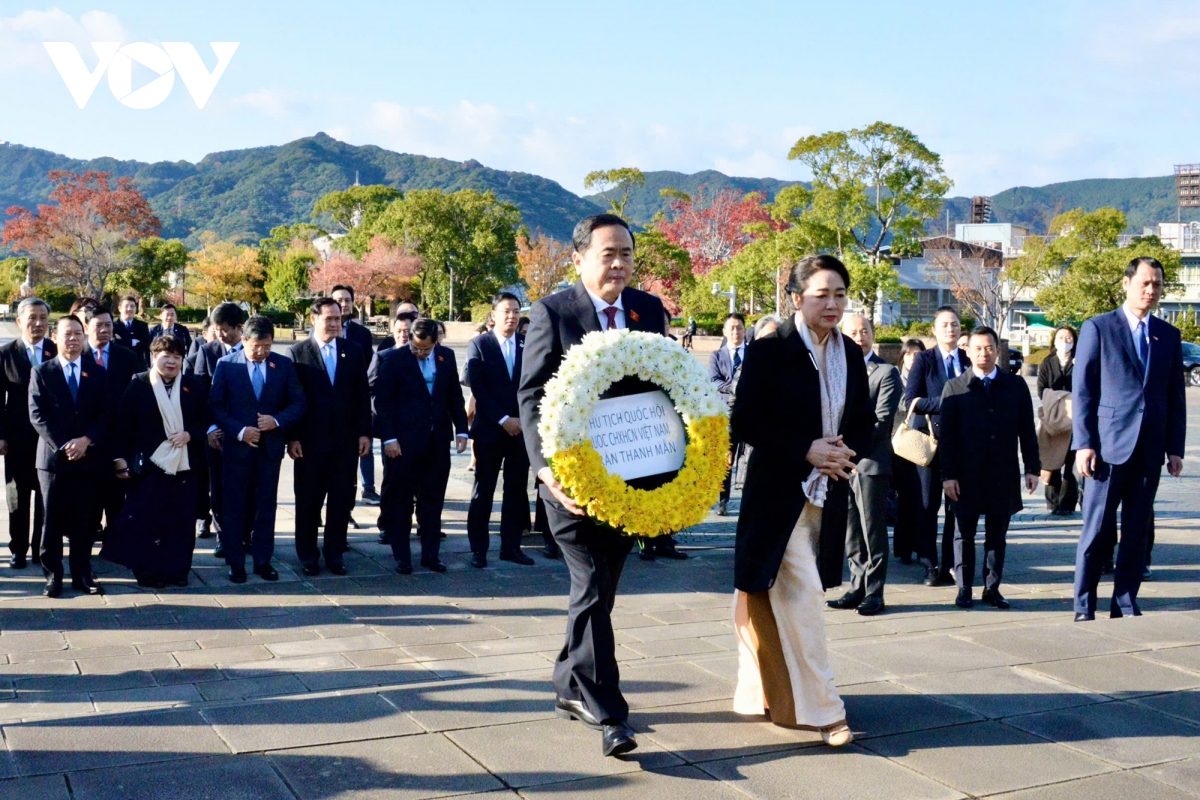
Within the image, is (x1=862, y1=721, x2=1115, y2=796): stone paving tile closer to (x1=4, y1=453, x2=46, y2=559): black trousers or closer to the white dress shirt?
the white dress shirt

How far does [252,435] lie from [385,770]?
13.0 ft

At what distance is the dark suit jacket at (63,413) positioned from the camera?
7055mm

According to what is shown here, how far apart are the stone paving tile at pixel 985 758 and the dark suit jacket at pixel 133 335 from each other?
957 cm

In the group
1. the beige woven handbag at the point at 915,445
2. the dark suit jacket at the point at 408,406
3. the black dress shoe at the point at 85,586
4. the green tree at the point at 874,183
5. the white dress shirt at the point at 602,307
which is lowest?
the black dress shoe at the point at 85,586

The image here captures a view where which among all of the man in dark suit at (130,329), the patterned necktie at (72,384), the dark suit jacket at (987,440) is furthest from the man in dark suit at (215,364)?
the dark suit jacket at (987,440)

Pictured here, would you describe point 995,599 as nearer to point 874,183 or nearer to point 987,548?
point 987,548

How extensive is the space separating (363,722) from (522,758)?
73 centimetres

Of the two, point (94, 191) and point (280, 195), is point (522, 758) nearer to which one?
point (94, 191)

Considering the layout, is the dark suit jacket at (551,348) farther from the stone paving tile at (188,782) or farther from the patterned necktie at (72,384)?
the patterned necktie at (72,384)

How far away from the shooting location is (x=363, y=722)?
437cm

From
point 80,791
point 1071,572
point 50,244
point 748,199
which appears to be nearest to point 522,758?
point 80,791

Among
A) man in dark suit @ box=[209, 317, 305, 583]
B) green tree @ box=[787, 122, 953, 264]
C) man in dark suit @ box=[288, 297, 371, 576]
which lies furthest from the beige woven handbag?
green tree @ box=[787, 122, 953, 264]

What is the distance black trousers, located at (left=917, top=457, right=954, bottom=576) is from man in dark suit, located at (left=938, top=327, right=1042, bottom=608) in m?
0.49

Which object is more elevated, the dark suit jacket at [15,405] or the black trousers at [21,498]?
the dark suit jacket at [15,405]
